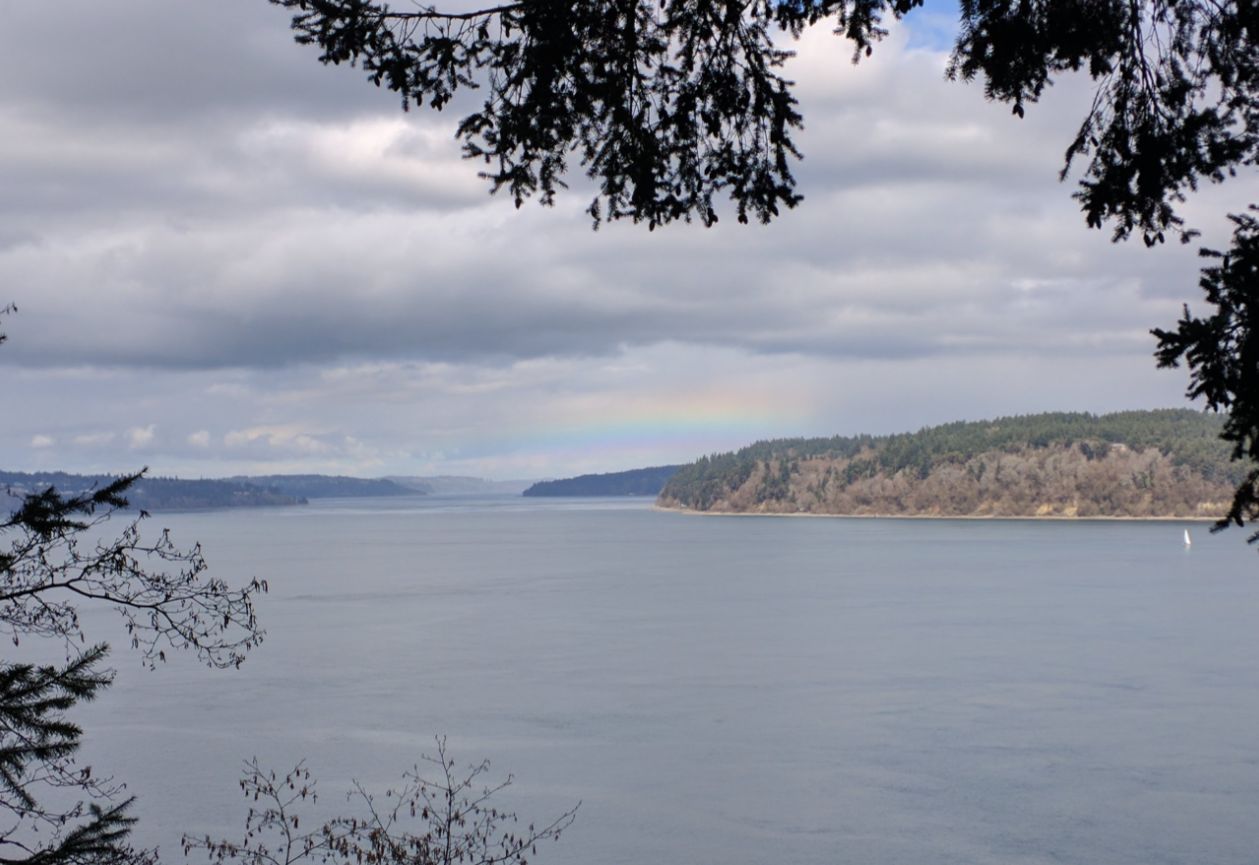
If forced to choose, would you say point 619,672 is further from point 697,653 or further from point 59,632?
point 59,632

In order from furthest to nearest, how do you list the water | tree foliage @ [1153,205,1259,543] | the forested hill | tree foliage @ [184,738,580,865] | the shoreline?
the forested hill → the shoreline → the water → tree foliage @ [184,738,580,865] → tree foliage @ [1153,205,1259,543]

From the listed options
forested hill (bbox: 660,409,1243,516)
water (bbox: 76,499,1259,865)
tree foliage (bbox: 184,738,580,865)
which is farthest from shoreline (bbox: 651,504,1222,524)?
tree foliage (bbox: 184,738,580,865)

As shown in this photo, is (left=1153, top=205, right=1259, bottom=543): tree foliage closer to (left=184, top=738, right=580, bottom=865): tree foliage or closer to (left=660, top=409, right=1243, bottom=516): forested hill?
(left=184, top=738, right=580, bottom=865): tree foliage

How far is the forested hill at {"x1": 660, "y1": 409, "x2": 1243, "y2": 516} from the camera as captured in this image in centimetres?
14575

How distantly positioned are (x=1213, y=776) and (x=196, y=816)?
1816 cm

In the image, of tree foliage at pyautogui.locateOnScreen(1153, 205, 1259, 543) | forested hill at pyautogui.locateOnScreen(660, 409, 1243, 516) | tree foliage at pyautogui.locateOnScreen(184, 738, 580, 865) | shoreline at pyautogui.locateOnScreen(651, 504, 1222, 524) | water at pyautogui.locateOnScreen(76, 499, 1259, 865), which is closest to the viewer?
tree foliage at pyautogui.locateOnScreen(1153, 205, 1259, 543)

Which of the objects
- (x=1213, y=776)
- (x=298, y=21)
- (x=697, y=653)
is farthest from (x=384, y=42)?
(x=697, y=653)

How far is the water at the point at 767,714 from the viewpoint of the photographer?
65.7 ft

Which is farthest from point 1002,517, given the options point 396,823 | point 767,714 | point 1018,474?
point 396,823

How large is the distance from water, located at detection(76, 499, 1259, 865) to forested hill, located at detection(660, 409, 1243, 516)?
86266 mm

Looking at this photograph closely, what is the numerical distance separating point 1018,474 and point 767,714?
139 meters

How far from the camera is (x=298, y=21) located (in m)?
5.90

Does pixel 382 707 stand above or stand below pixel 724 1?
below

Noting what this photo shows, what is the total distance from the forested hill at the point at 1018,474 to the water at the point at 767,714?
283 feet
